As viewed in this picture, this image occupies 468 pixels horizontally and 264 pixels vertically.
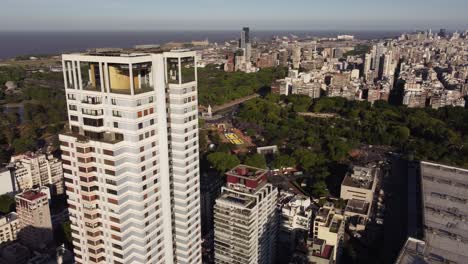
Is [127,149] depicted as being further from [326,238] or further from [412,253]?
[326,238]

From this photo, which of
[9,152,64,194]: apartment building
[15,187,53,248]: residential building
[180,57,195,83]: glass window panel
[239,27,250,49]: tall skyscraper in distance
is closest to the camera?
[180,57,195,83]: glass window panel

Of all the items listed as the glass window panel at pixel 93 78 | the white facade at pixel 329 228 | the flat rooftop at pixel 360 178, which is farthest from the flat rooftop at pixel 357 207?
the glass window panel at pixel 93 78

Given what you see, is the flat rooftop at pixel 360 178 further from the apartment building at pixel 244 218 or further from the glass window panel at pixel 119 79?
the glass window panel at pixel 119 79

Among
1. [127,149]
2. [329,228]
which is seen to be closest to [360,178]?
[329,228]

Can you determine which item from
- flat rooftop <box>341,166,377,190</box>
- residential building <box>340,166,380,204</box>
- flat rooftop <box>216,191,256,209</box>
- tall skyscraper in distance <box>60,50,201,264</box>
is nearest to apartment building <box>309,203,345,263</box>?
flat rooftop <box>216,191,256,209</box>

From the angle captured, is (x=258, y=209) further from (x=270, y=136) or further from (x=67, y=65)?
(x=270, y=136)

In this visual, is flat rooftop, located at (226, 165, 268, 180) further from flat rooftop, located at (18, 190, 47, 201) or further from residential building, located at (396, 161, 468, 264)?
flat rooftop, located at (18, 190, 47, 201)
